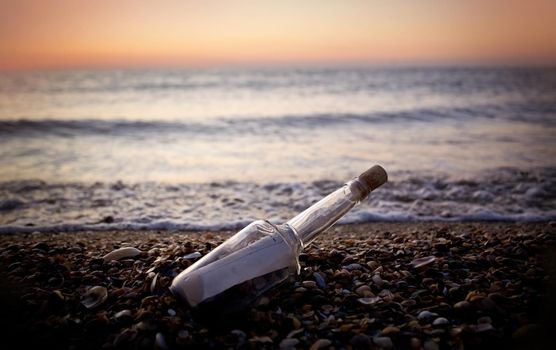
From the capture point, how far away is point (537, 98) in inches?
687

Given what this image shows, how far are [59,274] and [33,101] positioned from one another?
17.0 meters

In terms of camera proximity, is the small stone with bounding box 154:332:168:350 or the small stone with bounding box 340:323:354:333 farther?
the small stone with bounding box 340:323:354:333

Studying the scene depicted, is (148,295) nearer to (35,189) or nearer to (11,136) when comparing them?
(35,189)

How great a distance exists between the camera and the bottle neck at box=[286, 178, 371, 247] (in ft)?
7.14

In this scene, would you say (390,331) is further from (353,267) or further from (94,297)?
(94,297)

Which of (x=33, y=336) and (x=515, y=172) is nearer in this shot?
(x=33, y=336)

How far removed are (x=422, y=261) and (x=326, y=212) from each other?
2.77 ft

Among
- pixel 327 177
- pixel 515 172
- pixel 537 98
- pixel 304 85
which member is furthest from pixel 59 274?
pixel 304 85

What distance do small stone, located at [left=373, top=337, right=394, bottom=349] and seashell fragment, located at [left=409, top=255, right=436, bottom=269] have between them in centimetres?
82


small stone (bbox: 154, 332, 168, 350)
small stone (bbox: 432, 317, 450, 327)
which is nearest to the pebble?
small stone (bbox: 432, 317, 450, 327)

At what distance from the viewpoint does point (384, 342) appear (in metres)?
1.81

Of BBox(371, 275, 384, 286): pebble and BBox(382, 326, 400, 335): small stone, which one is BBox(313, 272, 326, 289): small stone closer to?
BBox(371, 275, 384, 286): pebble

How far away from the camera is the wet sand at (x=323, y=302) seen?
181cm

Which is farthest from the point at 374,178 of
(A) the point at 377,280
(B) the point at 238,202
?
(B) the point at 238,202
